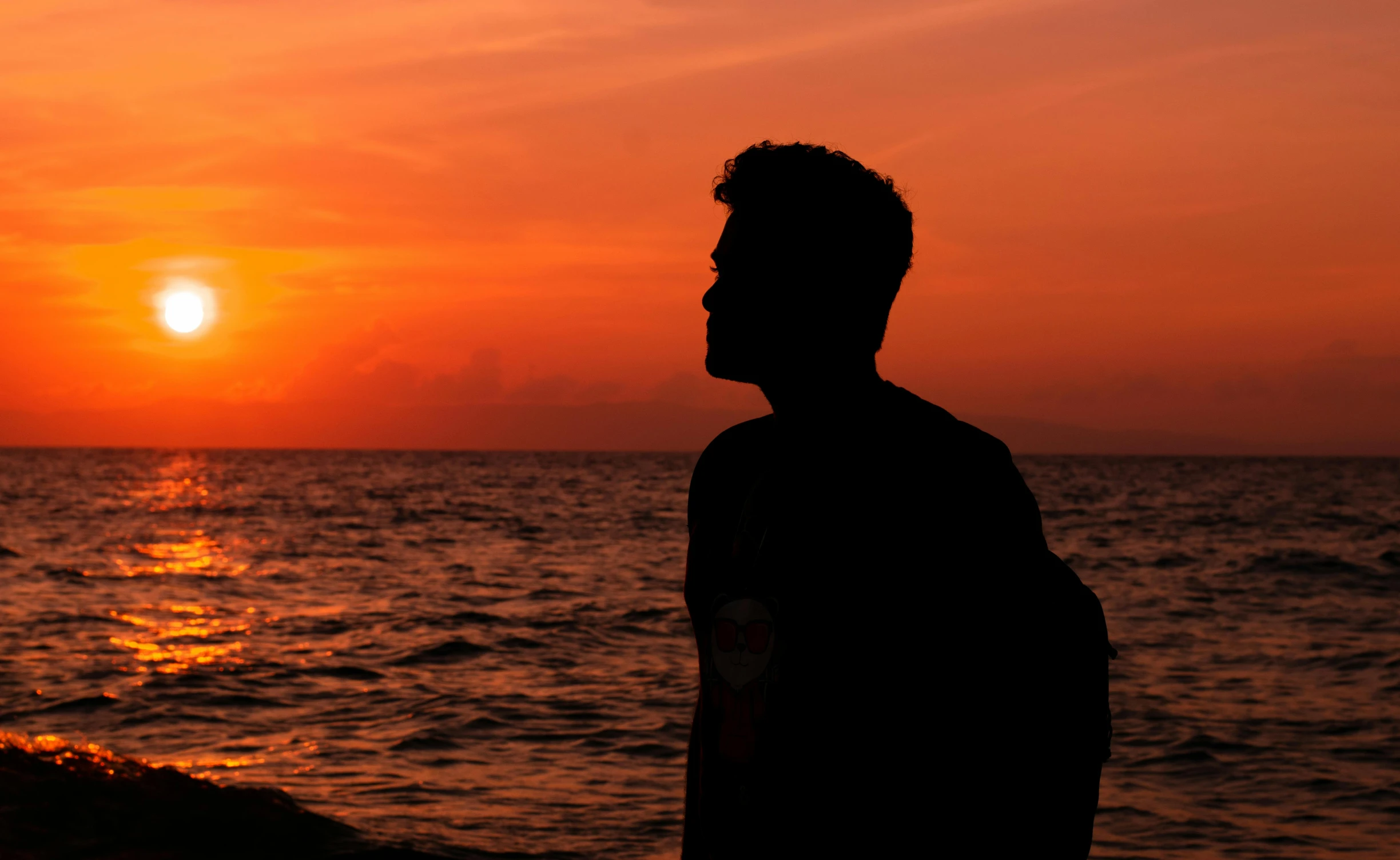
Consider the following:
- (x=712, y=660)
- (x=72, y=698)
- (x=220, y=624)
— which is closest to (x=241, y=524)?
(x=220, y=624)

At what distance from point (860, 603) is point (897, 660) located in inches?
3.9

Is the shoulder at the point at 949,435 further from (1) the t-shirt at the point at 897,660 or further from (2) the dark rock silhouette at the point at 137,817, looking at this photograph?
(2) the dark rock silhouette at the point at 137,817

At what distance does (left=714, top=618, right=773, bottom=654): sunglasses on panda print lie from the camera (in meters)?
1.92

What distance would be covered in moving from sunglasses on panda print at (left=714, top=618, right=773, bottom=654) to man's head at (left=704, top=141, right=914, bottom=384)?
1.31ft

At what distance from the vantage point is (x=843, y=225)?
1939 mm

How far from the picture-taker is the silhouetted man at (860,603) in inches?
69.4

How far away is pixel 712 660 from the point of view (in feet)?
6.51

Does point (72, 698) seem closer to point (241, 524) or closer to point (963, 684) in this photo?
point (963, 684)

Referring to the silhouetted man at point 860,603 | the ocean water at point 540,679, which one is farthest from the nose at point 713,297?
the ocean water at point 540,679

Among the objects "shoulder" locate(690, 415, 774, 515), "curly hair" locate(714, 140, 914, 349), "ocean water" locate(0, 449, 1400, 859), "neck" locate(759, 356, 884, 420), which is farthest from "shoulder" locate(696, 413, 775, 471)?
"ocean water" locate(0, 449, 1400, 859)

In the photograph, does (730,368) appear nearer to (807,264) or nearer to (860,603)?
(807,264)

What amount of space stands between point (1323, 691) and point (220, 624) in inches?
603

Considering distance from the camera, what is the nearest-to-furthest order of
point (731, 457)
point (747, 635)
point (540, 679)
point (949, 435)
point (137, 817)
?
1. point (949, 435)
2. point (747, 635)
3. point (731, 457)
4. point (137, 817)
5. point (540, 679)

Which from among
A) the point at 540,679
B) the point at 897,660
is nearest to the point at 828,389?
the point at 897,660
